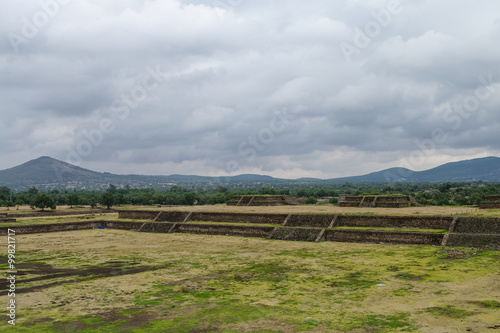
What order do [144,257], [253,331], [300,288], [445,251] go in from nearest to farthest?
[253,331], [300,288], [445,251], [144,257]

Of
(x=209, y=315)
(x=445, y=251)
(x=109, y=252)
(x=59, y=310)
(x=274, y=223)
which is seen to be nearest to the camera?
(x=209, y=315)

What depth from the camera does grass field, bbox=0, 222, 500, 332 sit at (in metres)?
7.61

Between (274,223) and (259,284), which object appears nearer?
(259,284)

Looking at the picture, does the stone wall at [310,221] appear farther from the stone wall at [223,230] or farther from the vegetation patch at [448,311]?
the vegetation patch at [448,311]

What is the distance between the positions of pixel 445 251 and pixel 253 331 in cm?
1100

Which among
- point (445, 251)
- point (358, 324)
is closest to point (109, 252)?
point (358, 324)

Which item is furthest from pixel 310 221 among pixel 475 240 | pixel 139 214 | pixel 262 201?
pixel 139 214

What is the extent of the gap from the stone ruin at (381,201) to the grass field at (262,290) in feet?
44.7

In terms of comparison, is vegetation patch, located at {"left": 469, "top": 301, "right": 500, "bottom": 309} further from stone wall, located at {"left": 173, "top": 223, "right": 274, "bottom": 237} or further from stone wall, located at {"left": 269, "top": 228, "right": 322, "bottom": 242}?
stone wall, located at {"left": 173, "top": 223, "right": 274, "bottom": 237}

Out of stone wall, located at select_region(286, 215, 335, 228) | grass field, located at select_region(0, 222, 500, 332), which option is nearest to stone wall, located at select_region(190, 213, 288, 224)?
stone wall, located at select_region(286, 215, 335, 228)

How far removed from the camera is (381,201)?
3094 cm

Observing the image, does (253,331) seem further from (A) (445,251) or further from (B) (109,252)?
(B) (109,252)

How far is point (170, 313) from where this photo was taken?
329 inches

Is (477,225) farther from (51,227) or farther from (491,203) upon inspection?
(51,227)
